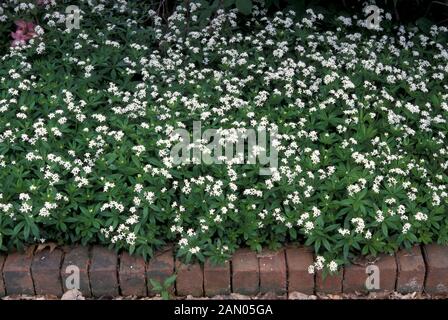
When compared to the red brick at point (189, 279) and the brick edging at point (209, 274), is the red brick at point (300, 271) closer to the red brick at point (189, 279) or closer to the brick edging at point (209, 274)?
the brick edging at point (209, 274)

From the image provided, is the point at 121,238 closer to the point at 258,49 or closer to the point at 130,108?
the point at 130,108

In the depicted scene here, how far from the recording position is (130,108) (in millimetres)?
4047

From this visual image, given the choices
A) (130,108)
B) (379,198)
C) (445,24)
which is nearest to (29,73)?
(130,108)

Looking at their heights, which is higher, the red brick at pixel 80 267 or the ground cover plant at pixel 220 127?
the ground cover plant at pixel 220 127

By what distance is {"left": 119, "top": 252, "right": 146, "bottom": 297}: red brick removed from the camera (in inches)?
135

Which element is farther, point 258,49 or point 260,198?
point 258,49

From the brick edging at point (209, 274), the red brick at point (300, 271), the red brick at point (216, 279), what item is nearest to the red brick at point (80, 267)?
the brick edging at point (209, 274)

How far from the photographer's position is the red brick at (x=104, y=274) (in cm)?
343

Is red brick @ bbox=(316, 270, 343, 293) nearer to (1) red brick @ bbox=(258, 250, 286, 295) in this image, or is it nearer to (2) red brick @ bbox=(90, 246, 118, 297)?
(1) red brick @ bbox=(258, 250, 286, 295)

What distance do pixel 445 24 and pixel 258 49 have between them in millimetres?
1792

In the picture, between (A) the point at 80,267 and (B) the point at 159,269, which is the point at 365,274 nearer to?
(B) the point at 159,269

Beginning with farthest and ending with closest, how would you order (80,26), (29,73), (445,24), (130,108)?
(445,24), (80,26), (29,73), (130,108)

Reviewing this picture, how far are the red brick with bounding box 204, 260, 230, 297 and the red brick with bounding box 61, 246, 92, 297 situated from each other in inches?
24.6

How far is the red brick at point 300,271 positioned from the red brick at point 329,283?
4 cm
